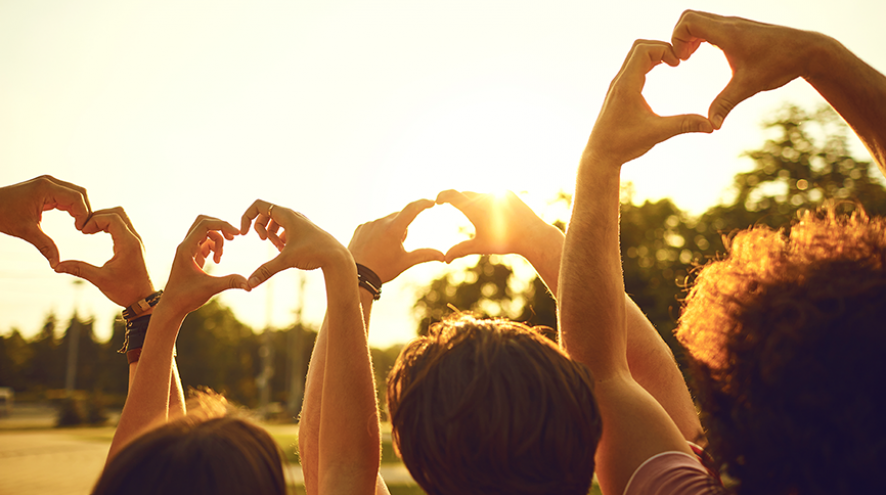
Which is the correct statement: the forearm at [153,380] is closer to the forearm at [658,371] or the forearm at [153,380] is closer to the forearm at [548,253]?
the forearm at [548,253]

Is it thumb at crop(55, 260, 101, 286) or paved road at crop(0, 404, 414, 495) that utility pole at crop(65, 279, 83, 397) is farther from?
thumb at crop(55, 260, 101, 286)

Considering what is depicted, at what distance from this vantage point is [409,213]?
2.12 metres

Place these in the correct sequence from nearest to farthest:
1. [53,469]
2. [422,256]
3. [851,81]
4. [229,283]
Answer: [851,81] < [229,283] < [422,256] < [53,469]

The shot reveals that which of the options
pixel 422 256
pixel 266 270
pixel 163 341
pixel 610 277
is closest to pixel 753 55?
pixel 610 277

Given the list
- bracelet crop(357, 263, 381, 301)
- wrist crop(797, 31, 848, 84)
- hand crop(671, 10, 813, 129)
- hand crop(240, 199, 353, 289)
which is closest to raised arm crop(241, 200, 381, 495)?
hand crop(240, 199, 353, 289)

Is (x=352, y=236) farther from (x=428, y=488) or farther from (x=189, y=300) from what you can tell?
(x=428, y=488)

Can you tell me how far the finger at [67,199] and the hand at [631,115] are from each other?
5.68ft

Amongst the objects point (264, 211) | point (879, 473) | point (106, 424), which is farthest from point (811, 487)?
point (106, 424)

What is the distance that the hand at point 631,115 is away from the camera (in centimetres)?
147

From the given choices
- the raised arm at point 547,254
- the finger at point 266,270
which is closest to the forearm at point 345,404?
the finger at point 266,270

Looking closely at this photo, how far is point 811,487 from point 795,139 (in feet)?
78.2

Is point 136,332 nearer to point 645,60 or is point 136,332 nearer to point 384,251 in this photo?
point 384,251

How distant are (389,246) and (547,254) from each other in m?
0.57

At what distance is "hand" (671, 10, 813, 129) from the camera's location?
1.37 meters
